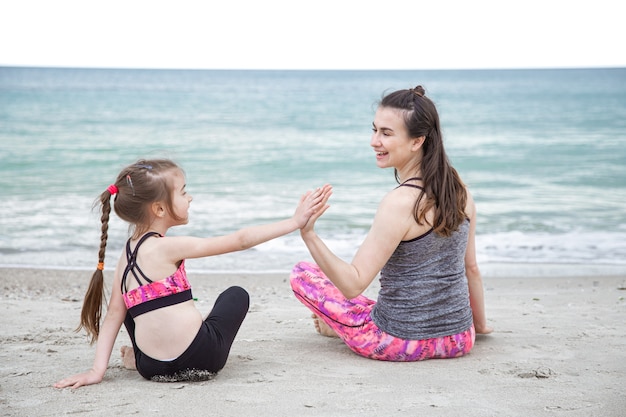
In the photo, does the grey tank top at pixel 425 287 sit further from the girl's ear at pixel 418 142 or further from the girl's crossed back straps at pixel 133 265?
the girl's crossed back straps at pixel 133 265

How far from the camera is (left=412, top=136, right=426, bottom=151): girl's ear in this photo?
145 inches

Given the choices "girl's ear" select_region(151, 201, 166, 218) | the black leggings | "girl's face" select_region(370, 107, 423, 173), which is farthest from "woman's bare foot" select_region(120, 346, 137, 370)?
"girl's face" select_region(370, 107, 423, 173)

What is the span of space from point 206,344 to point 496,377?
1.41m

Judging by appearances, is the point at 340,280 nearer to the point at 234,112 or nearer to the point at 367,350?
the point at 367,350

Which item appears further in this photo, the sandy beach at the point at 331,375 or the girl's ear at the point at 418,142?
the girl's ear at the point at 418,142

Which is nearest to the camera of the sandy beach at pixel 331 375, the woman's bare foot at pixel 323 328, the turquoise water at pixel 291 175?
the sandy beach at pixel 331 375

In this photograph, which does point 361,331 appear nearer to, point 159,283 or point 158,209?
point 159,283

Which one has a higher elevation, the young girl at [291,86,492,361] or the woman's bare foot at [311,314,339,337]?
the young girl at [291,86,492,361]

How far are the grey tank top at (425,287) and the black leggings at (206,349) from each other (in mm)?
797

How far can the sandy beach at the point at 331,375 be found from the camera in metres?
3.07

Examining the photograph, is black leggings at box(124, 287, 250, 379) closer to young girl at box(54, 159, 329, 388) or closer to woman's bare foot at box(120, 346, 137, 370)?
young girl at box(54, 159, 329, 388)

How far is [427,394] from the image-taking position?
128 inches

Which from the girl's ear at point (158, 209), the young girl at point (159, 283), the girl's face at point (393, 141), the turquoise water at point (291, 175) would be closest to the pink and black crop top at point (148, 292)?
the young girl at point (159, 283)

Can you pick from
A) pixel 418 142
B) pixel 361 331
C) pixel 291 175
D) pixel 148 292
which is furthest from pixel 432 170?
pixel 291 175
